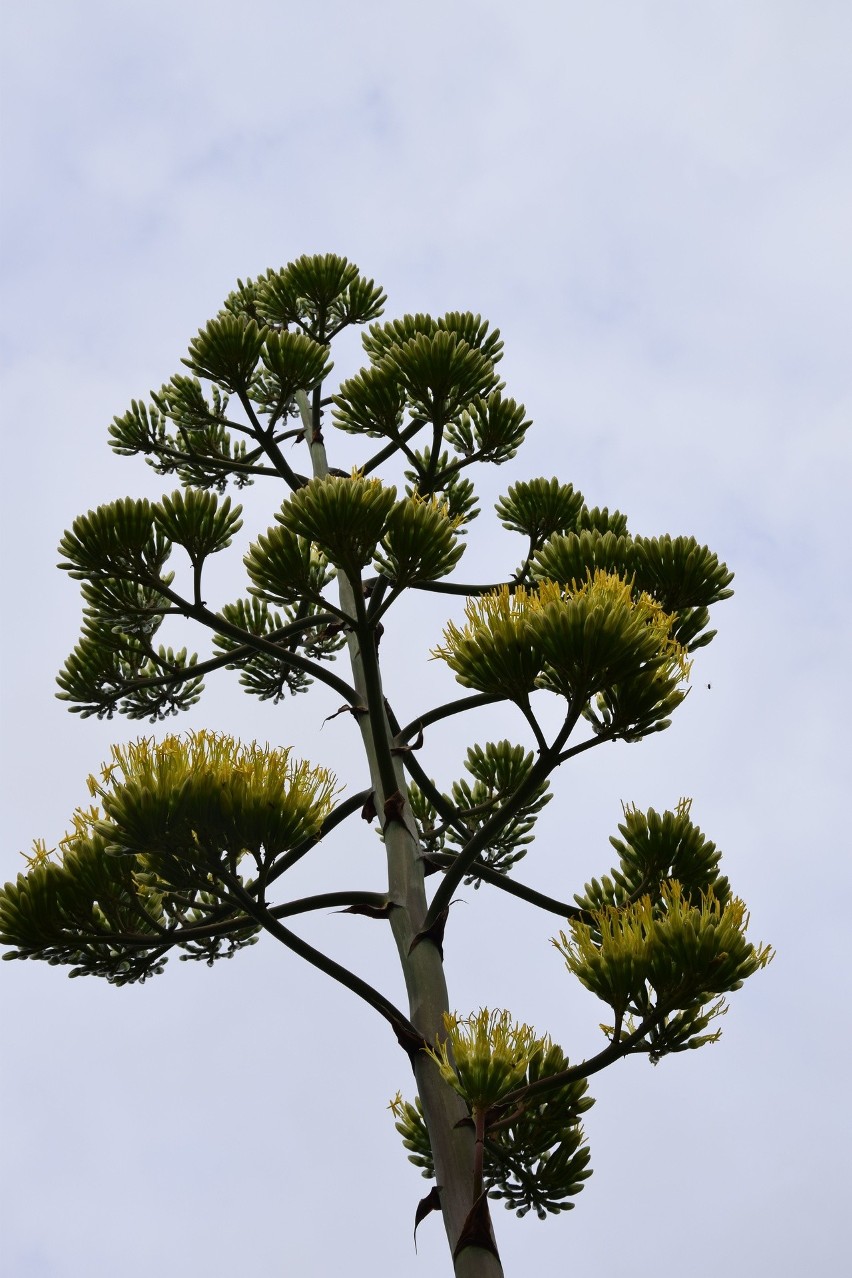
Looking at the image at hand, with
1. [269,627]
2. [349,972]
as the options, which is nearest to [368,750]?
[349,972]

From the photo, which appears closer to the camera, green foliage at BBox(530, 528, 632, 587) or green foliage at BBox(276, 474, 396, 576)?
green foliage at BBox(276, 474, 396, 576)

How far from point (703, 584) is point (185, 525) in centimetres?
239

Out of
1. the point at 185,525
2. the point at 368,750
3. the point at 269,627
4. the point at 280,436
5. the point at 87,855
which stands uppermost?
the point at 280,436

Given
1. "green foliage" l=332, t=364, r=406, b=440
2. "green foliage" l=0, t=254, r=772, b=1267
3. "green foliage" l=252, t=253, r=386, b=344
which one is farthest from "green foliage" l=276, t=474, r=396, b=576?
"green foliage" l=252, t=253, r=386, b=344

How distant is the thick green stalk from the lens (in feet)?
13.7

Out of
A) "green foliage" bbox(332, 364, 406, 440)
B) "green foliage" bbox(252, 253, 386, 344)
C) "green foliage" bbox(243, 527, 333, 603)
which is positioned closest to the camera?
"green foliage" bbox(243, 527, 333, 603)

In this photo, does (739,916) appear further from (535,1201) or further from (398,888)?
(535,1201)

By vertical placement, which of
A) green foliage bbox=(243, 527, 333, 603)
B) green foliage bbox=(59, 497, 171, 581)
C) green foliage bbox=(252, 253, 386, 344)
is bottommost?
green foliage bbox=(243, 527, 333, 603)

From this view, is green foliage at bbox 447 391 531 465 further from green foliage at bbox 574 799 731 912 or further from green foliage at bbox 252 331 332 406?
green foliage at bbox 574 799 731 912

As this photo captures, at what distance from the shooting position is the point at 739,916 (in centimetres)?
426

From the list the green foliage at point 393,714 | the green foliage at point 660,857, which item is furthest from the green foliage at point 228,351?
the green foliage at point 660,857

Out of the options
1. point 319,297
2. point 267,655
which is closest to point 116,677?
point 267,655

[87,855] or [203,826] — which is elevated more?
[87,855]

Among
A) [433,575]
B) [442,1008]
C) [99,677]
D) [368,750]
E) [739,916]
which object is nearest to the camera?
[739,916]
